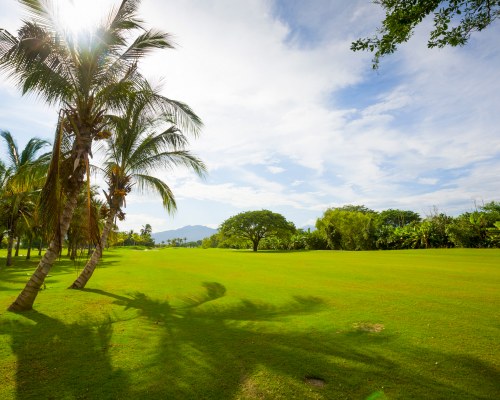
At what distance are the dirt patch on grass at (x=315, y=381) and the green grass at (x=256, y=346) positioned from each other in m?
0.07

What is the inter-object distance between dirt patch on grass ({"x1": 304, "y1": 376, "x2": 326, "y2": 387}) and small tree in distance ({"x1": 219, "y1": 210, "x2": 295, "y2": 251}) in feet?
186

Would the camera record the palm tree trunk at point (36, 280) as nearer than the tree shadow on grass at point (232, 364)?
No

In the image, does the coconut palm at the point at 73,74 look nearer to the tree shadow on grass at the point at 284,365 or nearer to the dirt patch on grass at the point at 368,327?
the tree shadow on grass at the point at 284,365

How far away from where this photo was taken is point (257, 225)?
6225cm

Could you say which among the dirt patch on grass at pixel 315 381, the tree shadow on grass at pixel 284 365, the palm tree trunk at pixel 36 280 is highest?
the palm tree trunk at pixel 36 280

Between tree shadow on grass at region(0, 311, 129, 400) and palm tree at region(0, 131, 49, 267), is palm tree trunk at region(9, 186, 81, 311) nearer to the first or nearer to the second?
tree shadow on grass at region(0, 311, 129, 400)

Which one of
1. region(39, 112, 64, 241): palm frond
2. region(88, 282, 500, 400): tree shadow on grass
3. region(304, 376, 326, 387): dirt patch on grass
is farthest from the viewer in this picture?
region(39, 112, 64, 241): palm frond

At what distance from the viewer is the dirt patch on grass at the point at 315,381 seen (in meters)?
4.89

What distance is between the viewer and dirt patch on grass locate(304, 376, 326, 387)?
4885 millimetres

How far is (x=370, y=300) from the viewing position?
1062 centimetres

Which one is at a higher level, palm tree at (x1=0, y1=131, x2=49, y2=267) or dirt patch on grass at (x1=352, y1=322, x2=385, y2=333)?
palm tree at (x1=0, y1=131, x2=49, y2=267)

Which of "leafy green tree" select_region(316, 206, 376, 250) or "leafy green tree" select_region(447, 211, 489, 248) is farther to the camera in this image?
"leafy green tree" select_region(316, 206, 376, 250)

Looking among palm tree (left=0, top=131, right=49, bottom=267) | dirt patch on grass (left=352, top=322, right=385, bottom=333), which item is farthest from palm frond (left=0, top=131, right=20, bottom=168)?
dirt patch on grass (left=352, top=322, right=385, bottom=333)

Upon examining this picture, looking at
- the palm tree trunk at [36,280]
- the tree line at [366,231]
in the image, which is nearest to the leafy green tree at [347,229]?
the tree line at [366,231]
